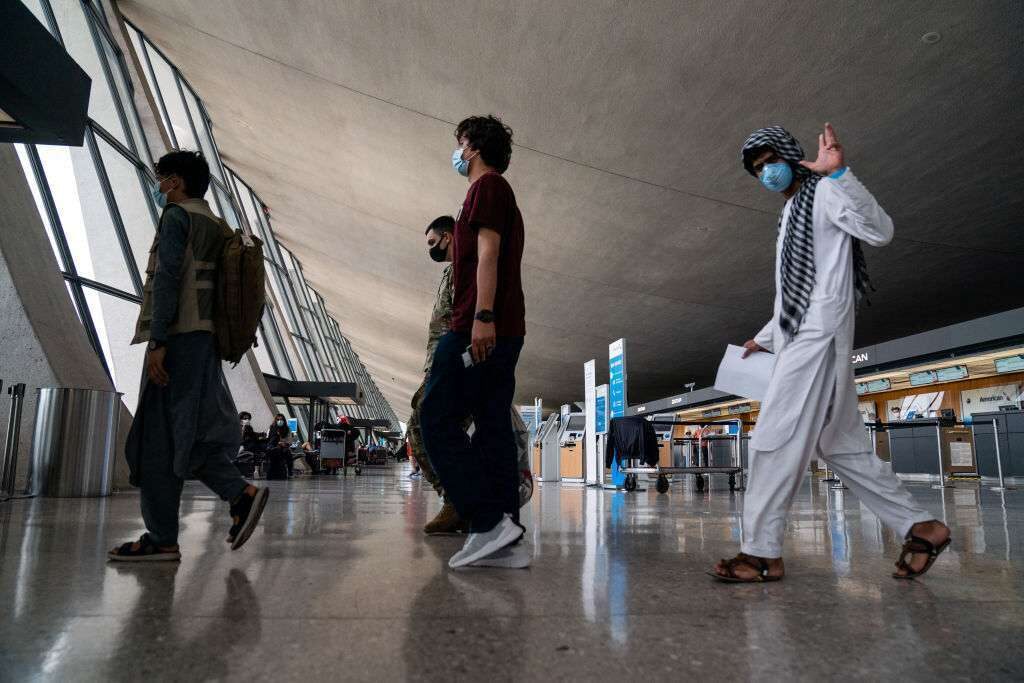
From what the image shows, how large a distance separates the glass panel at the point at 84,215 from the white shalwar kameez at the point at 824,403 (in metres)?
8.26

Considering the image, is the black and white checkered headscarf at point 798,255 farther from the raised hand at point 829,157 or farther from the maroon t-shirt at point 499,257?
the maroon t-shirt at point 499,257

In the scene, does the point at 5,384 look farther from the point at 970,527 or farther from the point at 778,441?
the point at 970,527

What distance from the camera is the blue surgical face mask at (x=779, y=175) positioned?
7.30 feet

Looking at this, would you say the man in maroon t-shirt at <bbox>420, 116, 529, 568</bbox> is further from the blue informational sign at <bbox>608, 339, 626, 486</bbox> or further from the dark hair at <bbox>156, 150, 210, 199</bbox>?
the blue informational sign at <bbox>608, 339, 626, 486</bbox>

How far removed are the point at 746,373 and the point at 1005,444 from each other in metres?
13.4

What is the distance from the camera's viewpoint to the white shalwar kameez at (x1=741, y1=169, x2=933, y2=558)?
1971 mm

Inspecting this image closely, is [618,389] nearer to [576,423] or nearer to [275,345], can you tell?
[576,423]

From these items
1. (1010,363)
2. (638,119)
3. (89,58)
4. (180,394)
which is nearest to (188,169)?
(180,394)

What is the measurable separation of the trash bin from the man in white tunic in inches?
214

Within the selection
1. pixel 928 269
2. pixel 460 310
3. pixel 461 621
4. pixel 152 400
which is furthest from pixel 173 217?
pixel 928 269

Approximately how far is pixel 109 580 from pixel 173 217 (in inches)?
48.9

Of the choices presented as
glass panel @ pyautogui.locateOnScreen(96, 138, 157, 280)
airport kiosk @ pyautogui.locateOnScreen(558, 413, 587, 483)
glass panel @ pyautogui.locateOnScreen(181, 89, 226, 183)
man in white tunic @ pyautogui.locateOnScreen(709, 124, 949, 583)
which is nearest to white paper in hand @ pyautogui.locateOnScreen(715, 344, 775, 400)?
man in white tunic @ pyautogui.locateOnScreen(709, 124, 949, 583)

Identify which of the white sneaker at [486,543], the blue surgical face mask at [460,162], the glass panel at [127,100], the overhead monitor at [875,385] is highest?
the glass panel at [127,100]

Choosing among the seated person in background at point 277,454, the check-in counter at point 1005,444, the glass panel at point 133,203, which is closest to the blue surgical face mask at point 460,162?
the glass panel at point 133,203
